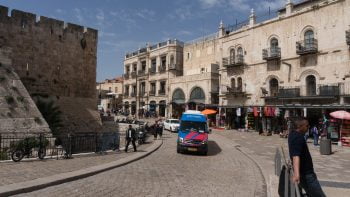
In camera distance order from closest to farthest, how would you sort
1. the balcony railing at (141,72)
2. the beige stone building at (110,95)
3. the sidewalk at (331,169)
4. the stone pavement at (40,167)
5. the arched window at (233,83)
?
the stone pavement at (40,167), the sidewalk at (331,169), the arched window at (233,83), the balcony railing at (141,72), the beige stone building at (110,95)

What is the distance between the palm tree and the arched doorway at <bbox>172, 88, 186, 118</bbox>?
23.4 meters

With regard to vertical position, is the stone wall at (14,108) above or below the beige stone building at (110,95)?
below

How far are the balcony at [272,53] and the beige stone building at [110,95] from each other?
34.1 metres

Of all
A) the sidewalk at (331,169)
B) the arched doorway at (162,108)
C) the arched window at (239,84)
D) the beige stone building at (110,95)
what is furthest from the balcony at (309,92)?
the beige stone building at (110,95)

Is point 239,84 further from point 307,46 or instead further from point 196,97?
point 307,46

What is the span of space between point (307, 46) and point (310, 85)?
3.47m

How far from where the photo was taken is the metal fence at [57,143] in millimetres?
12117

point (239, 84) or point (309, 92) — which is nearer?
point (309, 92)

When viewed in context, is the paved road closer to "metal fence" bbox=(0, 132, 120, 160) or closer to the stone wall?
"metal fence" bbox=(0, 132, 120, 160)

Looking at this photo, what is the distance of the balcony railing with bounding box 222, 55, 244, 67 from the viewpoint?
33.5 m

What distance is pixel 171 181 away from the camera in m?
9.42

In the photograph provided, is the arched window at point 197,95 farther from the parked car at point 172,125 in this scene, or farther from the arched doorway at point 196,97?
the parked car at point 172,125

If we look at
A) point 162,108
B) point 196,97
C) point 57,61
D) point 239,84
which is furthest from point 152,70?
point 57,61

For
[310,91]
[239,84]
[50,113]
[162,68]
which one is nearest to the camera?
[50,113]
